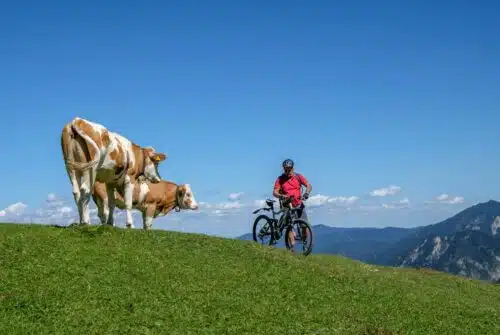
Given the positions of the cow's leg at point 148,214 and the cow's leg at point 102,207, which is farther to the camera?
the cow's leg at point 148,214

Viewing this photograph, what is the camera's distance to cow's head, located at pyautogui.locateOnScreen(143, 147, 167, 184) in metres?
25.0

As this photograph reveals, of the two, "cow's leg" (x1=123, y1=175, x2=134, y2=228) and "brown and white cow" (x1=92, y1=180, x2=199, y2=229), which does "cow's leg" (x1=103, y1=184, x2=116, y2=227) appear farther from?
"brown and white cow" (x1=92, y1=180, x2=199, y2=229)

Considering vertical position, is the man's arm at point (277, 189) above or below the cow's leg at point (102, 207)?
above

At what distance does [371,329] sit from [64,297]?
7952mm

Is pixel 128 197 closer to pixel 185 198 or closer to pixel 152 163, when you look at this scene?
pixel 152 163

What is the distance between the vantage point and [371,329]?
50.8ft

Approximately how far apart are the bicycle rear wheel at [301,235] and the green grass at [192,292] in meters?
1.11

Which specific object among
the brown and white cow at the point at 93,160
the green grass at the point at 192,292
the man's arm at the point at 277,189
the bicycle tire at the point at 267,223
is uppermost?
the brown and white cow at the point at 93,160

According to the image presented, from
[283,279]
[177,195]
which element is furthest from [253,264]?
[177,195]

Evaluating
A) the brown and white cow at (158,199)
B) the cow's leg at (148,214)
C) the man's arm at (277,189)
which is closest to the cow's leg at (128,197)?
the brown and white cow at (158,199)

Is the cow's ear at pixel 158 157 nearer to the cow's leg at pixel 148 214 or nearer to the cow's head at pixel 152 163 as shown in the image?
the cow's head at pixel 152 163

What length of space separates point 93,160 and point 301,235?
9133 mm

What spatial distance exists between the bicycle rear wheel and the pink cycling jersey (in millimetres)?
1052

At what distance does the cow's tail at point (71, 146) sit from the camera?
20578 mm
